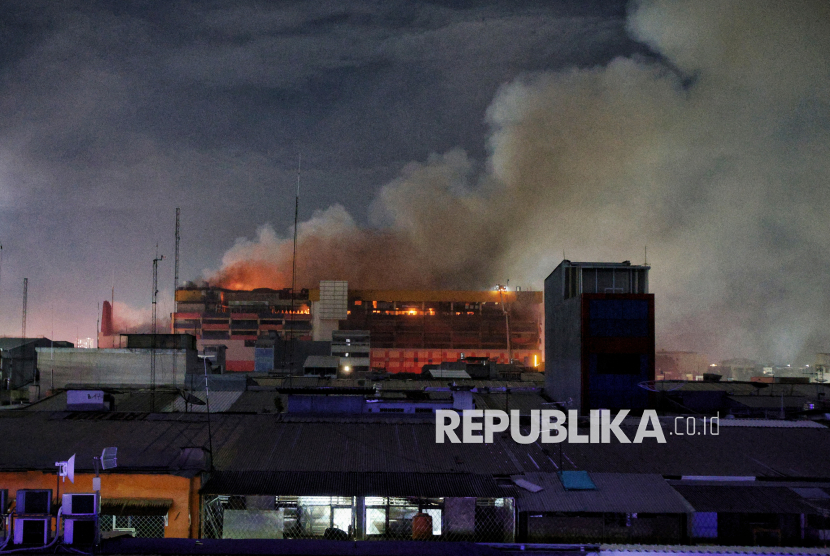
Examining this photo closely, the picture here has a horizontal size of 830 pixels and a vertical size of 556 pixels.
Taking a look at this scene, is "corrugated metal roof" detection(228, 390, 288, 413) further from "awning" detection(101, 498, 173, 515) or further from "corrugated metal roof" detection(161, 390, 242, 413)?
"awning" detection(101, 498, 173, 515)

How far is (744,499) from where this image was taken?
44.7ft

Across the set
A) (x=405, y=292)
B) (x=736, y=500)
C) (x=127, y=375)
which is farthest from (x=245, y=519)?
(x=405, y=292)

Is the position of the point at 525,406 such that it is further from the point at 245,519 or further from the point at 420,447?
the point at 245,519

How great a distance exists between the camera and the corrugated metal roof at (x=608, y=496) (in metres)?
12.7

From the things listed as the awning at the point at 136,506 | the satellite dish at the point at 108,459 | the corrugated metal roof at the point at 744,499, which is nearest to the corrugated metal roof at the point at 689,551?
the corrugated metal roof at the point at 744,499

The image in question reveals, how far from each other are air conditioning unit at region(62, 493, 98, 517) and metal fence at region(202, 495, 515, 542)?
5.49 meters

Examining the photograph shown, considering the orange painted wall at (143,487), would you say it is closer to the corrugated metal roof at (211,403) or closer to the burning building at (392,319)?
the corrugated metal roof at (211,403)

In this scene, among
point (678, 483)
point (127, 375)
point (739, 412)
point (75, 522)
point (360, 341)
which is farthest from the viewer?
point (360, 341)

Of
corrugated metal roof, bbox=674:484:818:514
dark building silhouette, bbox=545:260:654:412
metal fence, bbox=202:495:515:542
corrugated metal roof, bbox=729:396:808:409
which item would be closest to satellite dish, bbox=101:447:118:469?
metal fence, bbox=202:495:515:542

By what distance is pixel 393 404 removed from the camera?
20.9 metres

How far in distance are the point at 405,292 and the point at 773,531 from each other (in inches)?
3314

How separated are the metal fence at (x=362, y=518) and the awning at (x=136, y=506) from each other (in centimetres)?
104

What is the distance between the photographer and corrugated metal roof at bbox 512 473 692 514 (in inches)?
501

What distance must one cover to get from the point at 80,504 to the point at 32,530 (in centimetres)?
77
